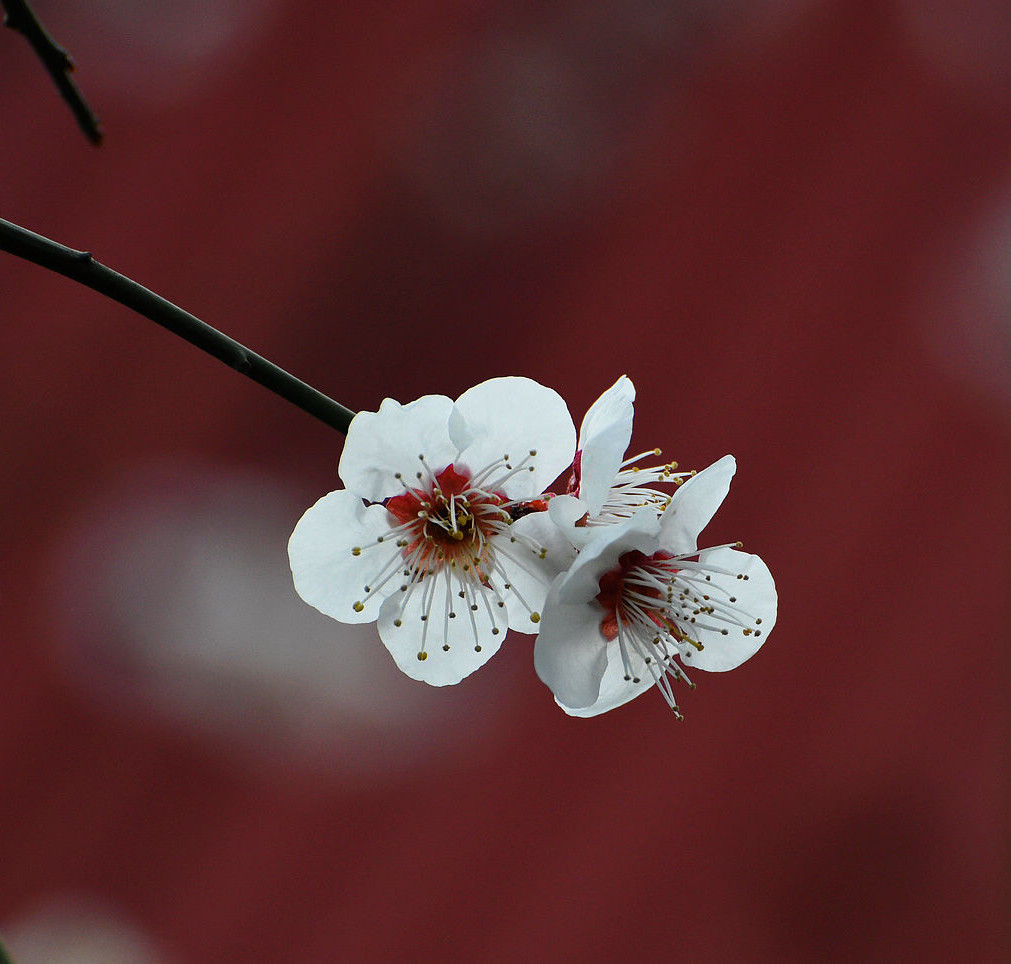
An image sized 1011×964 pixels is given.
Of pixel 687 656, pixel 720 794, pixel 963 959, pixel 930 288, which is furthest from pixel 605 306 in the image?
pixel 687 656

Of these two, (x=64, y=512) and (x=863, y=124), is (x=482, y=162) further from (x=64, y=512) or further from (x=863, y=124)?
(x=64, y=512)

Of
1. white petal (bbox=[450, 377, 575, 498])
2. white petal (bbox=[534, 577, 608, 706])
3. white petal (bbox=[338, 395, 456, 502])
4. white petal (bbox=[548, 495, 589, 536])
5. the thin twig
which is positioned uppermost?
the thin twig

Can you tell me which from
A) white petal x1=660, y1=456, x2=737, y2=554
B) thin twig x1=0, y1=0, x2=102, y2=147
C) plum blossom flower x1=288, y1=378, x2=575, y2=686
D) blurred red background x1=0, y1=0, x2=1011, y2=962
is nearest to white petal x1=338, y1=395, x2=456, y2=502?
plum blossom flower x1=288, y1=378, x2=575, y2=686

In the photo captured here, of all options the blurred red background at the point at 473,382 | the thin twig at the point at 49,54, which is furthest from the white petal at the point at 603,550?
the blurred red background at the point at 473,382

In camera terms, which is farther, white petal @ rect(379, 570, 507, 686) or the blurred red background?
the blurred red background

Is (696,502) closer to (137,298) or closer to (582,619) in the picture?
(582,619)

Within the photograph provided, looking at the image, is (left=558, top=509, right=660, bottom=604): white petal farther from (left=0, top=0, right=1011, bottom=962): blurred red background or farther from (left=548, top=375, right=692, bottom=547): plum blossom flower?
(left=0, top=0, right=1011, bottom=962): blurred red background

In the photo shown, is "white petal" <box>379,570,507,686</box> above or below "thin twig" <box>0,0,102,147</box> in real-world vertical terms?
below
